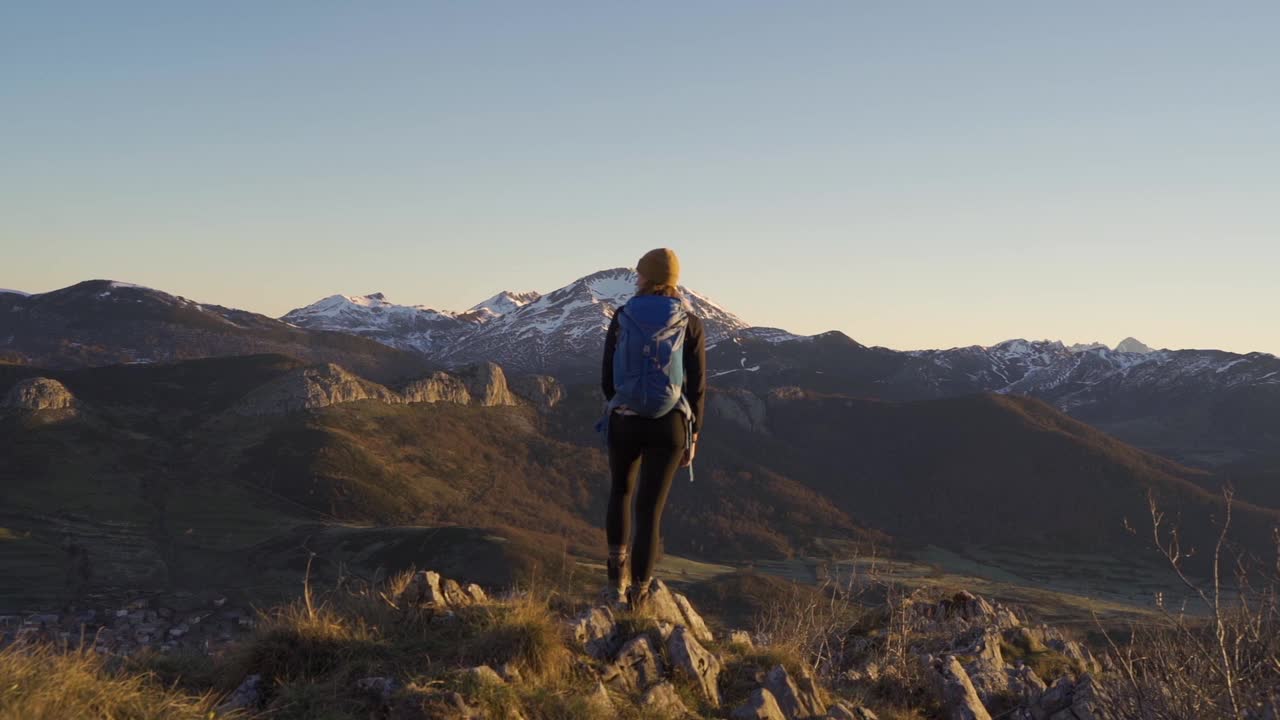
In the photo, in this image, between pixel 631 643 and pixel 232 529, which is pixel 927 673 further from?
pixel 232 529

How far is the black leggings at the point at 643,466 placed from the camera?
11328 mm

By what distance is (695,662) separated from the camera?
432 inches

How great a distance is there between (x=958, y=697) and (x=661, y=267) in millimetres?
7161

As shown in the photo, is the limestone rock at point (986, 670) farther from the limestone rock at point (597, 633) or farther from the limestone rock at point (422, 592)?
the limestone rock at point (422, 592)

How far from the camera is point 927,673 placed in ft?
44.5

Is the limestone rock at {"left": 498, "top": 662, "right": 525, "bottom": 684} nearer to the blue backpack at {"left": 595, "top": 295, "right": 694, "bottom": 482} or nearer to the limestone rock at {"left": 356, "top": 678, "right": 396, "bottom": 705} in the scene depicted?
the limestone rock at {"left": 356, "top": 678, "right": 396, "bottom": 705}

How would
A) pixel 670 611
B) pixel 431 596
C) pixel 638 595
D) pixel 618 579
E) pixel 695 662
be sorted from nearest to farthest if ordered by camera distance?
1. pixel 695 662
2. pixel 431 596
3. pixel 638 595
4. pixel 618 579
5. pixel 670 611

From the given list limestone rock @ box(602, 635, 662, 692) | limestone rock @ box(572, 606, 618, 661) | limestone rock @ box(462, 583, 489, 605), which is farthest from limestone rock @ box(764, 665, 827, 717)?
limestone rock @ box(462, 583, 489, 605)

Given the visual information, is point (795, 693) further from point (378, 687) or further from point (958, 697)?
point (378, 687)

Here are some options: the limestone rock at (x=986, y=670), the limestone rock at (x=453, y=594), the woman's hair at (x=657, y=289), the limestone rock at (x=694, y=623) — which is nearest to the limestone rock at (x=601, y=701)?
the limestone rock at (x=453, y=594)

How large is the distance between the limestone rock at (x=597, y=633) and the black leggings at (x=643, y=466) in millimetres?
944

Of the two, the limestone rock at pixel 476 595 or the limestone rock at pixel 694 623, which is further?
the limestone rock at pixel 694 623

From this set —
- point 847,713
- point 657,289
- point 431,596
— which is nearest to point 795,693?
point 847,713

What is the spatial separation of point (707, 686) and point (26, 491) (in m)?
212
